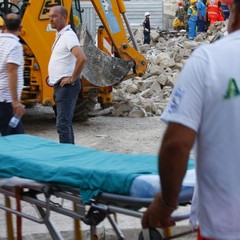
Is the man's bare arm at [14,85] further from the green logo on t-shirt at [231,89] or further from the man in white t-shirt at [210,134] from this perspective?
the green logo on t-shirt at [231,89]

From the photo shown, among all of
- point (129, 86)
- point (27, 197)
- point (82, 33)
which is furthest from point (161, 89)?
point (27, 197)

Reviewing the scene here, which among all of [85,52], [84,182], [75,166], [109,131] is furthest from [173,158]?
[109,131]

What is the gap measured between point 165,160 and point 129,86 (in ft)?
44.8

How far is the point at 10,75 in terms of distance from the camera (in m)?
6.87

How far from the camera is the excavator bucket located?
37.4 feet

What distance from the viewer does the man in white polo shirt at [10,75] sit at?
689 centimetres

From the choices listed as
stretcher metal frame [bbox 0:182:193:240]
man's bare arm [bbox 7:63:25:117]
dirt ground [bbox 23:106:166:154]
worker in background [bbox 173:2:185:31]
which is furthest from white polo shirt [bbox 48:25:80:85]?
worker in background [bbox 173:2:185:31]

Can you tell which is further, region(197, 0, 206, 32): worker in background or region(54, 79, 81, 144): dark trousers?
region(197, 0, 206, 32): worker in background

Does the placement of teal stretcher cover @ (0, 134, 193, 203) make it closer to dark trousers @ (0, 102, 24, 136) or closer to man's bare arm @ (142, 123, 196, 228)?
man's bare arm @ (142, 123, 196, 228)

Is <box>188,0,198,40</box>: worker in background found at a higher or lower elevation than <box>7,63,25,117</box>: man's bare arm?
lower

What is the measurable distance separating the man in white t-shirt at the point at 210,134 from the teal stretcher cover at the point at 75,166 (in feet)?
3.61

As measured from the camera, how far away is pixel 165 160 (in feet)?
8.56

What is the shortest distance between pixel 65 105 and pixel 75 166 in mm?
3820

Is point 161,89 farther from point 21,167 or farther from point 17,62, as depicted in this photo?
point 21,167
